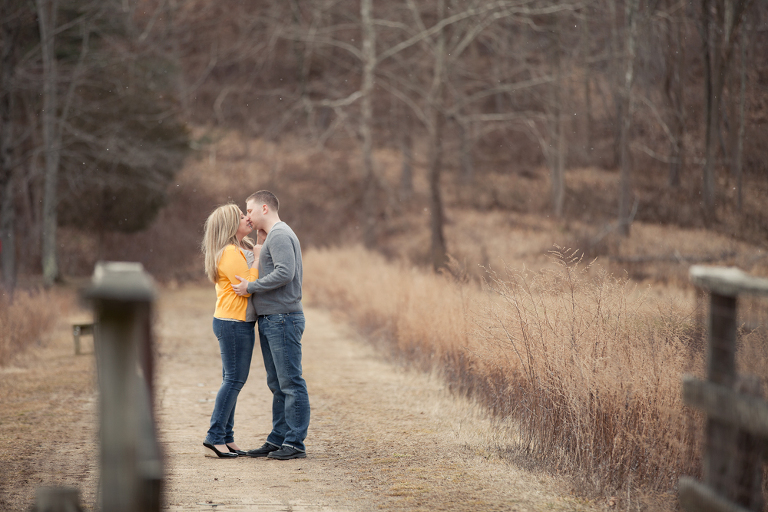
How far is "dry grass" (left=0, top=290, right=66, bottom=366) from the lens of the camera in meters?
10.0

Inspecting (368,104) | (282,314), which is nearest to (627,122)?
(368,104)

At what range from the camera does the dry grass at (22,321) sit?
1002 cm

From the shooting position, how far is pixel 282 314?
546 centimetres

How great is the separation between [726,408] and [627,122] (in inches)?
679

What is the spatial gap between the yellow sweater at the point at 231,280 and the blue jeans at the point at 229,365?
8 centimetres

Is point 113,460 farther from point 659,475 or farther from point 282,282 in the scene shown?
point 659,475

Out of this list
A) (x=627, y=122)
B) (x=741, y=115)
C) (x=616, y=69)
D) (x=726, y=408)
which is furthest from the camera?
(x=616, y=69)

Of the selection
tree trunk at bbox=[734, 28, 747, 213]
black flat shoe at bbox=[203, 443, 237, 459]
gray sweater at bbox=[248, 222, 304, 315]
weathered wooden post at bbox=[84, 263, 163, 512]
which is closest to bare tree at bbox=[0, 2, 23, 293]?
black flat shoe at bbox=[203, 443, 237, 459]

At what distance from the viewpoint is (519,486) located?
4.88 meters

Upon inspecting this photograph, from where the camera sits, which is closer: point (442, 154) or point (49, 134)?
point (49, 134)

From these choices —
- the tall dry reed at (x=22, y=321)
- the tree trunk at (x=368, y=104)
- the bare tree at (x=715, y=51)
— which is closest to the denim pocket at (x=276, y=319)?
the tall dry reed at (x=22, y=321)

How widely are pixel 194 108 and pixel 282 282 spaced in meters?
34.1

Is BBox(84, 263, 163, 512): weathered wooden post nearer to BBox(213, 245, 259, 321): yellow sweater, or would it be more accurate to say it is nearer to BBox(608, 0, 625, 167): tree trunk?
BBox(213, 245, 259, 321): yellow sweater

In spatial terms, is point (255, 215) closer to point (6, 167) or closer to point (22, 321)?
point (22, 321)
